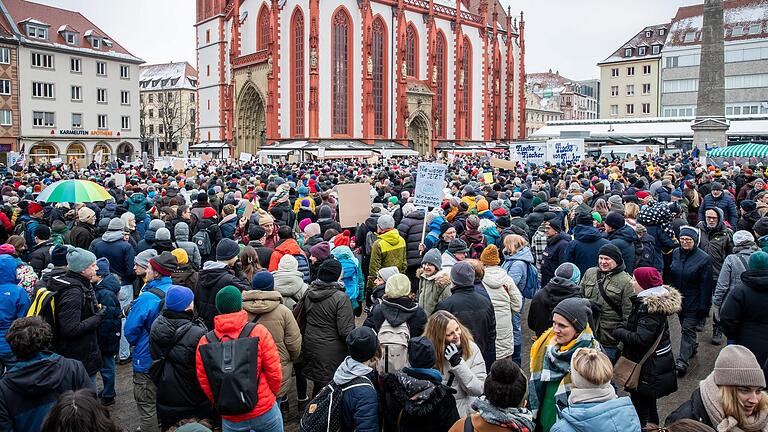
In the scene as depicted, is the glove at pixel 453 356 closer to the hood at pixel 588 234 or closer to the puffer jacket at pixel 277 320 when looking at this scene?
the puffer jacket at pixel 277 320

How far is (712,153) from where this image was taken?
31.5m

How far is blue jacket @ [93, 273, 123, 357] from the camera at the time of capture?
652cm

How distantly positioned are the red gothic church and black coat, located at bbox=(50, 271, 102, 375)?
40164mm

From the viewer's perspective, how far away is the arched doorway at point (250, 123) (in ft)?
179

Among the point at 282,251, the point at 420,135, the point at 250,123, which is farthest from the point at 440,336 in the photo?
the point at 420,135

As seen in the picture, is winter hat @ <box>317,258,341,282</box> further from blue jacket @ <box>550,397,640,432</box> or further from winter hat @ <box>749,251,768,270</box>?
winter hat @ <box>749,251,768,270</box>

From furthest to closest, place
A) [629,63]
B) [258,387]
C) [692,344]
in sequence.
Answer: [629,63] < [692,344] < [258,387]

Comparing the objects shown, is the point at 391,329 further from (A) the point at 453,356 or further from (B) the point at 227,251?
(B) the point at 227,251

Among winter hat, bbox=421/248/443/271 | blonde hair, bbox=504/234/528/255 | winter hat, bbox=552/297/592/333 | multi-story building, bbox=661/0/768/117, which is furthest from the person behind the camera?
multi-story building, bbox=661/0/768/117

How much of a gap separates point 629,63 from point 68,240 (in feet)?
253

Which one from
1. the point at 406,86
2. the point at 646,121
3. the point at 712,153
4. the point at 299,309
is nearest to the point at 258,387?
the point at 299,309

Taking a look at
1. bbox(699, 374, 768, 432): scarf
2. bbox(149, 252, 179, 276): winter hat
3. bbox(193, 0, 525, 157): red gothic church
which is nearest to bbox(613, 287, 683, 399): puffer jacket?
bbox(699, 374, 768, 432): scarf

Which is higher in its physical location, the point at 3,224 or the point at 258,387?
the point at 3,224

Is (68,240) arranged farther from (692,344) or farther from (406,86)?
(406,86)
